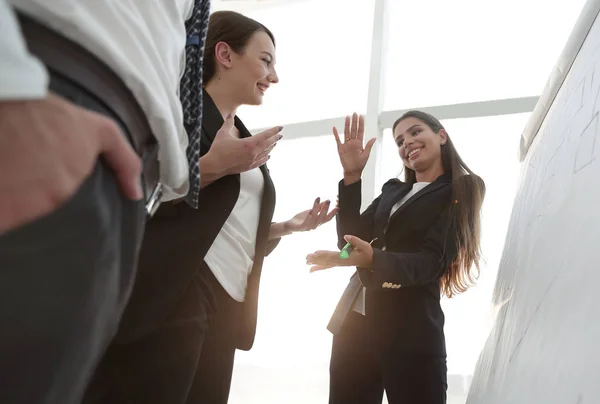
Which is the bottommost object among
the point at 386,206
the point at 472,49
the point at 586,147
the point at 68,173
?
the point at 68,173

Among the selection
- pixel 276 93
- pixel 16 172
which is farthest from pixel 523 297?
pixel 276 93

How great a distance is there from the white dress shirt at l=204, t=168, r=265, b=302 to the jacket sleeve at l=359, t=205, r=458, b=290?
1.04 feet

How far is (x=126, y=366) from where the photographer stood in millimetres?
707

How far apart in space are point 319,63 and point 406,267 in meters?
2.22

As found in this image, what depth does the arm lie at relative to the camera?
0.73ft

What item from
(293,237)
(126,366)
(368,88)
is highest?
(368,88)

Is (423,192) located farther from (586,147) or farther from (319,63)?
(319,63)

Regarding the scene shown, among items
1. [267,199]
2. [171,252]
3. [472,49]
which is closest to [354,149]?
[267,199]

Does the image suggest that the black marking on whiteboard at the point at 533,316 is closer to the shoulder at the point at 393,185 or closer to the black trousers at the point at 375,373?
the black trousers at the point at 375,373

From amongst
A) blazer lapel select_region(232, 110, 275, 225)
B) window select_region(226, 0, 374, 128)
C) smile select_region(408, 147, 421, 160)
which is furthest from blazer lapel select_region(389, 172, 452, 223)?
window select_region(226, 0, 374, 128)

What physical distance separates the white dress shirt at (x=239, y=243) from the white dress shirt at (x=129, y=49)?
42 cm

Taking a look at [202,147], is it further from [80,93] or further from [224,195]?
[80,93]

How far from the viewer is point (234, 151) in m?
0.71

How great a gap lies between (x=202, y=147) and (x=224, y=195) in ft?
0.33
